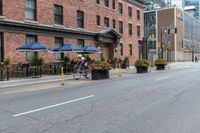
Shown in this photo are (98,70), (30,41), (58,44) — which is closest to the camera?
(98,70)

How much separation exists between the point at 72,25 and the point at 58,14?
239 centimetres

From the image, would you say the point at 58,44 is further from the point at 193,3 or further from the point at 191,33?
the point at 193,3

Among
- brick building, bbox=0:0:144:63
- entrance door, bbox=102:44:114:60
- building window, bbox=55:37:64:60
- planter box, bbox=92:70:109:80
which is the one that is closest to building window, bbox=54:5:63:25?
brick building, bbox=0:0:144:63

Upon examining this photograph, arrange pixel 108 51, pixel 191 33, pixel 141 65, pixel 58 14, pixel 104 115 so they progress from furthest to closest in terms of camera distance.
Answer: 1. pixel 191 33
2. pixel 108 51
3. pixel 58 14
4. pixel 141 65
5. pixel 104 115

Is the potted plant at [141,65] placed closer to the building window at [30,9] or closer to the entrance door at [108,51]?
Result: the building window at [30,9]

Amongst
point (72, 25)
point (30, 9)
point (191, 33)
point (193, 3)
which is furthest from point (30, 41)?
point (193, 3)

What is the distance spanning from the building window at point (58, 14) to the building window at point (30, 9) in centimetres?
337

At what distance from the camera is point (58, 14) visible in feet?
112

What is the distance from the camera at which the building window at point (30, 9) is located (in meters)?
29.7

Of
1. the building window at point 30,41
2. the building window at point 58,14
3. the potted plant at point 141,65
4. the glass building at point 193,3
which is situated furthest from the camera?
the glass building at point 193,3

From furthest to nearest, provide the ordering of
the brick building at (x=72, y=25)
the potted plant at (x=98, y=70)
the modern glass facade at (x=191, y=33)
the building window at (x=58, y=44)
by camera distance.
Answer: the modern glass facade at (x=191, y=33), the building window at (x=58, y=44), the brick building at (x=72, y=25), the potted plant at (x=98, y=70)

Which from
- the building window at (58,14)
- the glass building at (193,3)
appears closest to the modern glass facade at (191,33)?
the glass building at (193,3)

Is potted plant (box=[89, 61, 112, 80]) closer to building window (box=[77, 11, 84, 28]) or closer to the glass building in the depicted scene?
building window (box=[77, 11, 84, 28])

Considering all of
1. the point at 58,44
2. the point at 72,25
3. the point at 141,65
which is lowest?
the point at 141,65
